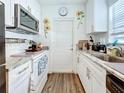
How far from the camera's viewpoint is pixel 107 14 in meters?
4.51

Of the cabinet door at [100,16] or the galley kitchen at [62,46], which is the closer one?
the galley kitchen at [62,46]

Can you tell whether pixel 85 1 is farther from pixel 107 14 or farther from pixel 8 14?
pixel 8 14

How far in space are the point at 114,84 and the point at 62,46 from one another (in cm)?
490

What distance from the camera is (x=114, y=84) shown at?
1486 mm

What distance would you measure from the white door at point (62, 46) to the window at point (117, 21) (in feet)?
7.21

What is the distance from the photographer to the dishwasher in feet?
4.48

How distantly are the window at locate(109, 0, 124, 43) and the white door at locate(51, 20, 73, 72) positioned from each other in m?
2.20

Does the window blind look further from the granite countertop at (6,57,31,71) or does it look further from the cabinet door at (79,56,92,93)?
the granite countertop at (6,57,31,71)

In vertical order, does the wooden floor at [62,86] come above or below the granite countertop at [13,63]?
below

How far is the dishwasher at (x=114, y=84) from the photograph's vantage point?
137cm

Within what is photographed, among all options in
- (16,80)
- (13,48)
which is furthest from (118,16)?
(16,80)

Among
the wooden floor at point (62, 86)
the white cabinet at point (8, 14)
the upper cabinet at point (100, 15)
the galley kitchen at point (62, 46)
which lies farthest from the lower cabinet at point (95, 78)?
the upper cabinet at point (100, 15)

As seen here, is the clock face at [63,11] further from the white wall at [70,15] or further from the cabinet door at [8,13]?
the cabinet door at [8,13]

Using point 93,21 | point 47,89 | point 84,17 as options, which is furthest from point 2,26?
point 84,17
